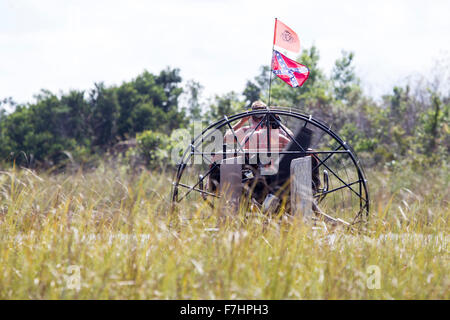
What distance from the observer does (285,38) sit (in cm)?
698

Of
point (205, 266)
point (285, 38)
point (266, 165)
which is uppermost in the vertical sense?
point (285, 38)

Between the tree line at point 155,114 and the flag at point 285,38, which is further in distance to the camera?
the tree line at point 155,114

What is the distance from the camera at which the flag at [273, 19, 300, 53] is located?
22.6 feet

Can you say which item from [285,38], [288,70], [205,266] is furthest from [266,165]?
[205,266]

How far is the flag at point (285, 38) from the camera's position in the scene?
688cm

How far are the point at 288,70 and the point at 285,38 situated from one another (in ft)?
1.63

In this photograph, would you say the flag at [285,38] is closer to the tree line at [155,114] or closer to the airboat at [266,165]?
the airboat at [266,165]

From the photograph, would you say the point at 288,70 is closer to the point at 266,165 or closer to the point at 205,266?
the point at 266,165

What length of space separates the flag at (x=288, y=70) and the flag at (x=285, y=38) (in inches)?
6.2

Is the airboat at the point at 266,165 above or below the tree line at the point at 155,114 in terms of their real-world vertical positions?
below

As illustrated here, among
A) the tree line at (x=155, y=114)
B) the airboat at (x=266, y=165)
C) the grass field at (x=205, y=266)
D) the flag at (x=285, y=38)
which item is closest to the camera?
the grass field at (x=205, y=266)

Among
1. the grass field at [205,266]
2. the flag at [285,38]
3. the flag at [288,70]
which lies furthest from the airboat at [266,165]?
the grass field at [205,266]

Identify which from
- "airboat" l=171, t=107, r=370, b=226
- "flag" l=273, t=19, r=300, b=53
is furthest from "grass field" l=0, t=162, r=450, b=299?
"flag" l=273, t=19, r=300, b=53
